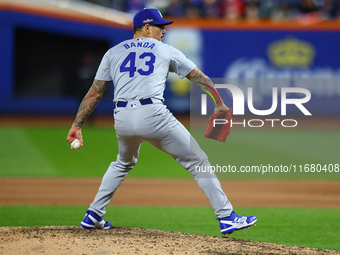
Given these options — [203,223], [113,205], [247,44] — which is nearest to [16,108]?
[247,44]

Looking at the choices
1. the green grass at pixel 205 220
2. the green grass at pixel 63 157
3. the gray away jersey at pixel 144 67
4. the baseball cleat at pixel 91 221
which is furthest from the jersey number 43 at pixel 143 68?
the green grass at pixel 63 157

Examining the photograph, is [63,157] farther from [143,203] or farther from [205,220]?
[205,220]

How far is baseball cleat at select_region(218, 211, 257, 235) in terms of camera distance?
17.1ft

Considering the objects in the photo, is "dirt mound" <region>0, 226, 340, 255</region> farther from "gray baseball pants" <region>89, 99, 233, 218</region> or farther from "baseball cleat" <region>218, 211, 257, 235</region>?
"gray baseball pants" <region>89, 99, 233, 218</region>

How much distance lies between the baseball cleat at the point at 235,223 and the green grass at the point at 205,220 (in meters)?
0.99

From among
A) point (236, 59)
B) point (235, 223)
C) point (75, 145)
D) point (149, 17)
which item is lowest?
point (235, 223)

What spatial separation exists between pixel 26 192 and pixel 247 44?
13033 mm

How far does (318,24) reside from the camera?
20.9 m

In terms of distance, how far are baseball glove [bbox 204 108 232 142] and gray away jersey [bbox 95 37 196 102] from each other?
520mm

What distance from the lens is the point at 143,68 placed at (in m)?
5.27

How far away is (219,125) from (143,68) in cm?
91

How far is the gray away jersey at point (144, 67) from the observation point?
5.23 meters

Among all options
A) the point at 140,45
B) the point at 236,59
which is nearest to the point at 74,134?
the point at 140,45

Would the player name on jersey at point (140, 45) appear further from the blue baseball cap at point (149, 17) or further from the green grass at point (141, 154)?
the green grass at point (141, 154)
